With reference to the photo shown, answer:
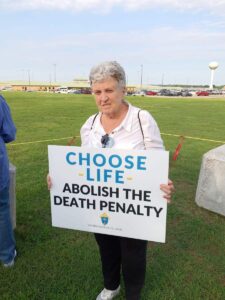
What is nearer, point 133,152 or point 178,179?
point 133,152

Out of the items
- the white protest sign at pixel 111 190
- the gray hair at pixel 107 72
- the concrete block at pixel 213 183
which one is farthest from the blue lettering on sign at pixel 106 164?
the concrete block at pixel 213 183

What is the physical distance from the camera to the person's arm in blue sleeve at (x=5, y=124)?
3096 mm

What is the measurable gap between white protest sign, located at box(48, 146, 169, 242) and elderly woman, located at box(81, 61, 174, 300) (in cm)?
10

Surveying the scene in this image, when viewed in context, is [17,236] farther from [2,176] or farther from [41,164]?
[41,164]

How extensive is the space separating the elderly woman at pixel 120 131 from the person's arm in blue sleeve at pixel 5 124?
89 cm

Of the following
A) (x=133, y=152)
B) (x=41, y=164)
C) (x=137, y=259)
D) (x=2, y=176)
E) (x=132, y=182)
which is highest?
(x=133, y=152)

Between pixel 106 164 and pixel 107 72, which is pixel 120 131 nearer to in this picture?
pixel 106 164

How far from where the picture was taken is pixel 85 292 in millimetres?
3248

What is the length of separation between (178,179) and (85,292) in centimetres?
375

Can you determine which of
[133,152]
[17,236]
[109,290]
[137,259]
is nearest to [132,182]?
[133,152]

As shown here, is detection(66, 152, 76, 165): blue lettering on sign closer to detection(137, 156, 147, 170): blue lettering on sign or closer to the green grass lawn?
detection(137, 156, 147, 170): blue lettering on sign

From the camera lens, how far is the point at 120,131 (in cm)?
246

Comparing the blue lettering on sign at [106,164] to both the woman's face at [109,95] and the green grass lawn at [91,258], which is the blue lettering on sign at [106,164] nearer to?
the woman's face at [109,95]

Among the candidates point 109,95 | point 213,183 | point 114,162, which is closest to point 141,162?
point 114,162
